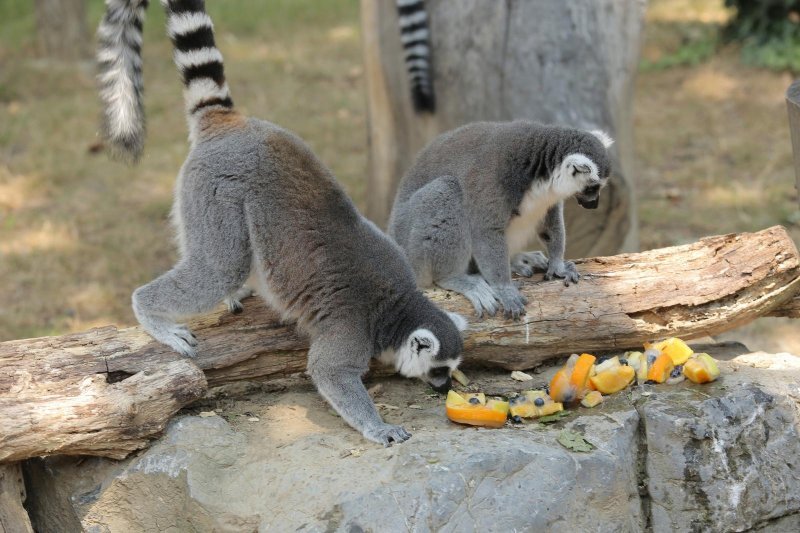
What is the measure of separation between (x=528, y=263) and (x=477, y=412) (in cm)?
164

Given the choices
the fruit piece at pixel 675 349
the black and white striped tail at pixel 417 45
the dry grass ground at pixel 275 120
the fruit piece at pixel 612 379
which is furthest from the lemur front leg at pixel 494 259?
the dry grass ground at pixel 275 120

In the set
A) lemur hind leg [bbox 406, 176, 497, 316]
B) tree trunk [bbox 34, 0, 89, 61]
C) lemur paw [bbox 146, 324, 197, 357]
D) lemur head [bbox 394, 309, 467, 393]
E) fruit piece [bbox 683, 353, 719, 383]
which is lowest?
fruit piece [bbox 683, 353, 719, 383]

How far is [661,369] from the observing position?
15.0 feet

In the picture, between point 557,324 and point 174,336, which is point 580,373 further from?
point 174,336

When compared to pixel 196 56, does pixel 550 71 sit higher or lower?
lower

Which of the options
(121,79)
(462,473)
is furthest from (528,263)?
(121,79)

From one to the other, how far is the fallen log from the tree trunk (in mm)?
9414

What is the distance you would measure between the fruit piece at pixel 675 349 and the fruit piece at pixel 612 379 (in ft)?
0.87

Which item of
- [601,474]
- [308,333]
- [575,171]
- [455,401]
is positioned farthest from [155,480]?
[575,171]

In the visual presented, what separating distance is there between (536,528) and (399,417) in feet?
3.30

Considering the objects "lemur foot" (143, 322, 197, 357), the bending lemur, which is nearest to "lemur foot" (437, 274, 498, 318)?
the bending lemur

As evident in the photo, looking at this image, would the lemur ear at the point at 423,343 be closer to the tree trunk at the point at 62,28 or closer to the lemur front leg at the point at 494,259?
the lemur front leg at the point at 494,259

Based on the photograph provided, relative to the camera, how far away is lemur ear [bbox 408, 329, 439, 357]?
14.3 feet

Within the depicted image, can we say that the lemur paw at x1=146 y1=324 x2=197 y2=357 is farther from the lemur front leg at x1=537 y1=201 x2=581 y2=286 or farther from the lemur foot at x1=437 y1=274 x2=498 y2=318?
the lemur front leg at x1=537 y1=201 x2=581 y2=286
